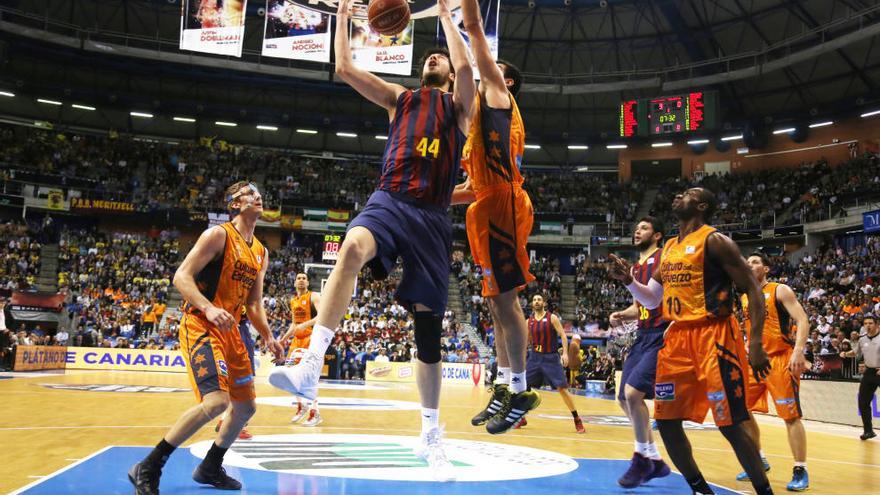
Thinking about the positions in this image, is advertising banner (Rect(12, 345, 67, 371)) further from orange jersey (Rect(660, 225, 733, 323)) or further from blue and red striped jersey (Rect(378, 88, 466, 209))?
orange jersey (Rect(660, 225, 733, 323))

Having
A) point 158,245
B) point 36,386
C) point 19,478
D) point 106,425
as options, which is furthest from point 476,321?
point 19,478

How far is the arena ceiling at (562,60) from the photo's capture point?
3089 centimetres

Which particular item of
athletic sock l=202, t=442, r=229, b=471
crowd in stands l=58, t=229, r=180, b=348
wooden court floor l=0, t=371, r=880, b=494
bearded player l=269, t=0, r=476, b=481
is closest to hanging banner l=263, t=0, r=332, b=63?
wooden court floor l=0, t=371, r=880, b=494

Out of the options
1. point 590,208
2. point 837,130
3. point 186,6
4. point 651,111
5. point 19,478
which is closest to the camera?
point 19,478

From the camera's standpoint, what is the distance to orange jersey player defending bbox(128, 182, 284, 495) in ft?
16.7

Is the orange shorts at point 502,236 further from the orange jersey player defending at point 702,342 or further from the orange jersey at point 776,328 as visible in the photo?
the orange jersey at point 776,328

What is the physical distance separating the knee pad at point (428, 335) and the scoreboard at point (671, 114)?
29.9m

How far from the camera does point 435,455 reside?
4.23m

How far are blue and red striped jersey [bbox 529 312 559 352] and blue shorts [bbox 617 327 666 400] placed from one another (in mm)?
4138

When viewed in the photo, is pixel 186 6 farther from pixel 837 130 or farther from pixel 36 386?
pixel 837 130

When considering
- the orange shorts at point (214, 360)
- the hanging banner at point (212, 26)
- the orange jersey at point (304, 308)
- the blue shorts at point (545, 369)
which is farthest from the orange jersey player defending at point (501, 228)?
the hanging banner at point (212, 26)

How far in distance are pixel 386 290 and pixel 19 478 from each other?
27053 mm

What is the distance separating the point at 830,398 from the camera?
582 inches

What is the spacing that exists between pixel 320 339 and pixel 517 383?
175cm
